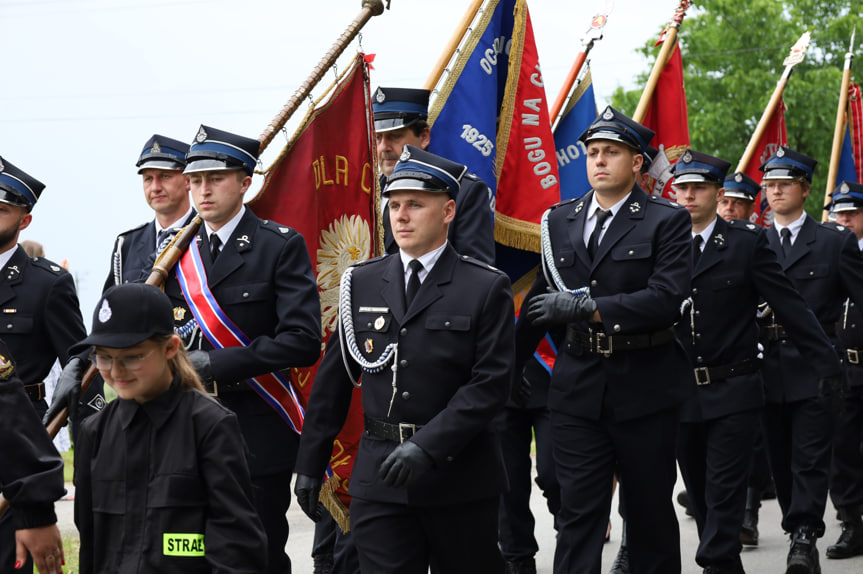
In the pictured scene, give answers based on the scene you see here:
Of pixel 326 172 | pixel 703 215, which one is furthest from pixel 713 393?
pixel 326 172

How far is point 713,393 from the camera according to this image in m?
→ 7.38

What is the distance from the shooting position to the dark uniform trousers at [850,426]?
9.07 meters

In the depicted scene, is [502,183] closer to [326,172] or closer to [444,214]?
[326,172]

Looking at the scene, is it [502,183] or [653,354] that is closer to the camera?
[653,354]

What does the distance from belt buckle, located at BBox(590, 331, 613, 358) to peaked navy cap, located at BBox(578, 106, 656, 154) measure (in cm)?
97

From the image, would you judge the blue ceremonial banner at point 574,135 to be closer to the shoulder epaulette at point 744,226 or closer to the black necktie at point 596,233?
the shoulder epaulette at point 744,226

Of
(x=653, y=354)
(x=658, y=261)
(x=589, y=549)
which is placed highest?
(x=658, y=261)

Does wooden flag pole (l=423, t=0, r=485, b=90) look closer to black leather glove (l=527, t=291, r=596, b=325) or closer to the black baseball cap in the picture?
black leather glove (l=527, t=291, r=596, b=325)

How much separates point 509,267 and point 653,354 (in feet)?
7.30

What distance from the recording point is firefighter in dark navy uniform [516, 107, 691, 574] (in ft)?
19.5

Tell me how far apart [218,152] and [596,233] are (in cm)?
188

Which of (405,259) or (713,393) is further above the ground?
(405,259)

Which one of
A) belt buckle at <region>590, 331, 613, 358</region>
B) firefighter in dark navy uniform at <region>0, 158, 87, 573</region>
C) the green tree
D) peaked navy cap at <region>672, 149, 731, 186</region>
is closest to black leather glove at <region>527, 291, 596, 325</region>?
belt buckle at <region>590, 331, 613, 358</region>

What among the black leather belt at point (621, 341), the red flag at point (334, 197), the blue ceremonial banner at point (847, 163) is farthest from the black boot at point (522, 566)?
the blue ceremonial banner at point (847, 163)
